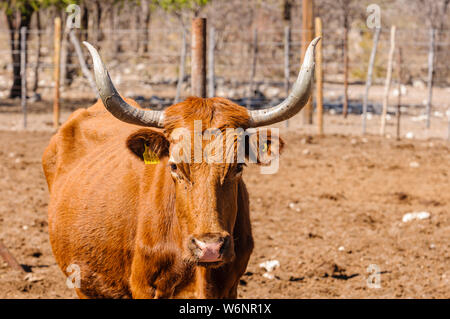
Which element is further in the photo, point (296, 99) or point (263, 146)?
point (263, 146)

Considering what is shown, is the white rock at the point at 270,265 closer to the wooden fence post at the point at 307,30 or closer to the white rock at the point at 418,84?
the wooden fence post at the point at 307,30

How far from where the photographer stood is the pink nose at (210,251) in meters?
3.23

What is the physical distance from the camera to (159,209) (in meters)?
3.88

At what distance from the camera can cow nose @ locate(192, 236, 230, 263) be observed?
10.6 feet

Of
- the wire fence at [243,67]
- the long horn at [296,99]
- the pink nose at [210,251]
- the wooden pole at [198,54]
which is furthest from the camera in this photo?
the wire fence at [243,67]

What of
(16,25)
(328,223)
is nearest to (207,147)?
(328,223)

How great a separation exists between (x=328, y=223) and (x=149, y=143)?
13.8ft

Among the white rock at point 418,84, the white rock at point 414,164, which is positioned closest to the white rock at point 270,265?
the white rock at point 414,164

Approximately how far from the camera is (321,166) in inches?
417

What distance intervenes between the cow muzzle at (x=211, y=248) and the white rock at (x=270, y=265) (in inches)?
113

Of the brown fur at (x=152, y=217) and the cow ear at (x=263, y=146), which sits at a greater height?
the cow ear at (x=263, y=146)

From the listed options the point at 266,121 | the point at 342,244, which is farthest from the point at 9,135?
the point at 266,121

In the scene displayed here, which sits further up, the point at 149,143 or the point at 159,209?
the point at 149,143

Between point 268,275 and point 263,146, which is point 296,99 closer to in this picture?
point 263,146
